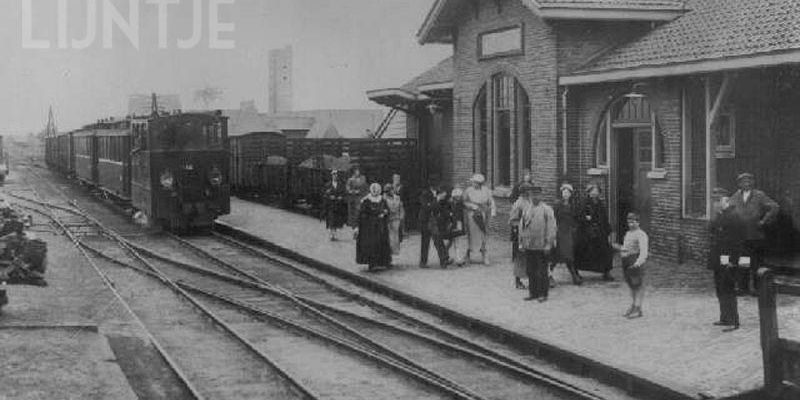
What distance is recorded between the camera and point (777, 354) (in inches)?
288

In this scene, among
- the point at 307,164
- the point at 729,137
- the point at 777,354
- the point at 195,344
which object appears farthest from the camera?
the point at 307,164

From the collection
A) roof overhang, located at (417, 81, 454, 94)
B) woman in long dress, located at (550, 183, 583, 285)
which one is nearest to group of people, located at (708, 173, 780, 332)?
woman in long dress, located at (550, 183, 583, 285)

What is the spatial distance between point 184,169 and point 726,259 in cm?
1486

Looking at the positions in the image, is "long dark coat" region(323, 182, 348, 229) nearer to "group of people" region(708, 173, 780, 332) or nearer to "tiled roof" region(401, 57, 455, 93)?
"tiled roof" region(401, 57, 455, 93)

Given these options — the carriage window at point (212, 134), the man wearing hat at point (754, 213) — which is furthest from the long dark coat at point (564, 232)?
the carriage window at point (212, 134)

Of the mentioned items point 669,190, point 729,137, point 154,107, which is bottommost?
point 669,190

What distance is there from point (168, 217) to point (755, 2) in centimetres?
1339

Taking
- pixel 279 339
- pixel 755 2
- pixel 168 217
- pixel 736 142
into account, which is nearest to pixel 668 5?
pixel 755 2

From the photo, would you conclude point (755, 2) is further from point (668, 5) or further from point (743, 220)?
point (743, 220)

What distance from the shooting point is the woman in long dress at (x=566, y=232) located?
1362 centimetres

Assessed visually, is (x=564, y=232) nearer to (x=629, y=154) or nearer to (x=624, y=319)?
(x=624, y=319)

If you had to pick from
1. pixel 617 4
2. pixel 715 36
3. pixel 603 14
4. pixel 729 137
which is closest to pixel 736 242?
pixel 729 137

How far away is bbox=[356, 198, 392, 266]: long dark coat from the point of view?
1562 centimetres

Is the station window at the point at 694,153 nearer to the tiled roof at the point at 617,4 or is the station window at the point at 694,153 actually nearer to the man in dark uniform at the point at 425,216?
the tiled roof at the point at 617,4
